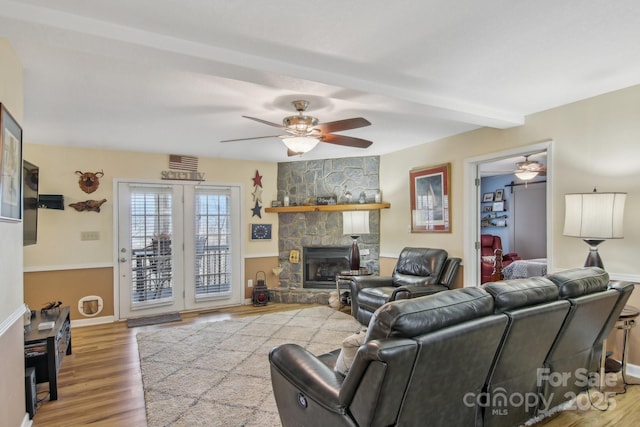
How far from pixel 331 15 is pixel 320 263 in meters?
4.57

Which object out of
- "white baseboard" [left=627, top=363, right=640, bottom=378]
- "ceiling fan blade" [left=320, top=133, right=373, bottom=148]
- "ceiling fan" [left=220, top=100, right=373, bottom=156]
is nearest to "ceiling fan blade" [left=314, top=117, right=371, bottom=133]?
"ceiling fan" [left=220, top=100, right=373, bottom=156]

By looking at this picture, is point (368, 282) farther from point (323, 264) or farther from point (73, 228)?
point (73, 228)

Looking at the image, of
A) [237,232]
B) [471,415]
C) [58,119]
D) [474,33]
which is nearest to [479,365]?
[471,415]

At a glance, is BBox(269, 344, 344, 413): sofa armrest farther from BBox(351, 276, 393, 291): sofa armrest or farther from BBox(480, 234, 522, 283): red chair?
BBox(480, 234, 522, 283): red chair

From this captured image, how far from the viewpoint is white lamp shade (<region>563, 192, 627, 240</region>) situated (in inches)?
105

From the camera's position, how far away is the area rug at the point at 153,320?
4.67 metres

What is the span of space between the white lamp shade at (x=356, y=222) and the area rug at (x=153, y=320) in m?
2.72

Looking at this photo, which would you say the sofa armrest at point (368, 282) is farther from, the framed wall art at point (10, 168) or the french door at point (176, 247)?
the framed wall art at point (10, 168)

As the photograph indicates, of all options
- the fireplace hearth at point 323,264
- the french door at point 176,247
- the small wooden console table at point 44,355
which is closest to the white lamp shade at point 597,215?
the fireplace hearth at point 323,264

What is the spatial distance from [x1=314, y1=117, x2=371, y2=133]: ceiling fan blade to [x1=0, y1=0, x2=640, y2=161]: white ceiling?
0.19 m

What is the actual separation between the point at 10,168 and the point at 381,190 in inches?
182

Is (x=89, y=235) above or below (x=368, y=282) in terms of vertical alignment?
above

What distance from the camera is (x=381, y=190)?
5.70 metres

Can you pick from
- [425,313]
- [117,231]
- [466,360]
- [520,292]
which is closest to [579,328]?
[520,292]
